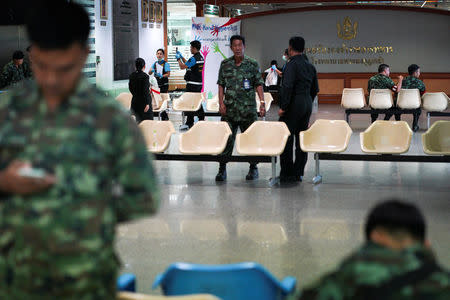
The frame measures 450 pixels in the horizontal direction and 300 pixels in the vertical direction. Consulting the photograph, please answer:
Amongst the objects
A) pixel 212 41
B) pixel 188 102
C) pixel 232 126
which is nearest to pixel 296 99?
pixel 232 126

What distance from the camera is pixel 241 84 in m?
8.49

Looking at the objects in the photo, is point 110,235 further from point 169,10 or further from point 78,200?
point 169,10

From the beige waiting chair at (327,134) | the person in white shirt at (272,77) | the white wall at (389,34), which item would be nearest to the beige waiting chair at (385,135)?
the beige waiting chair at (327,134)

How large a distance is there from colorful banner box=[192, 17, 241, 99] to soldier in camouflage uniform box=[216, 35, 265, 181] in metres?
8.69

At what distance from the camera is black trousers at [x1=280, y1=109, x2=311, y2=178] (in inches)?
335

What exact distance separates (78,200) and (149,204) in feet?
0.72

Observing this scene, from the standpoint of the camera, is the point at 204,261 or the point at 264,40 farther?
the point at 264,40

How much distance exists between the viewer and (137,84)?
36.2ft

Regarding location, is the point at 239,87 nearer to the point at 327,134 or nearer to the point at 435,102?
the point at 327,134

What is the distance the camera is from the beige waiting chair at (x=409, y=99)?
14.4 meters

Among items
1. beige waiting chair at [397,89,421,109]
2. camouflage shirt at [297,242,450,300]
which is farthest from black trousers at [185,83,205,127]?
camouflage shirt at [297,242,450,300]

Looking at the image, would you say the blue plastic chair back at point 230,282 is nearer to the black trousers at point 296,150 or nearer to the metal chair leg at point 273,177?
the metal chair leg at point 273,177

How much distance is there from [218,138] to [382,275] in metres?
6.75

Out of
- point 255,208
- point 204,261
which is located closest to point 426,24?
point 255,208
